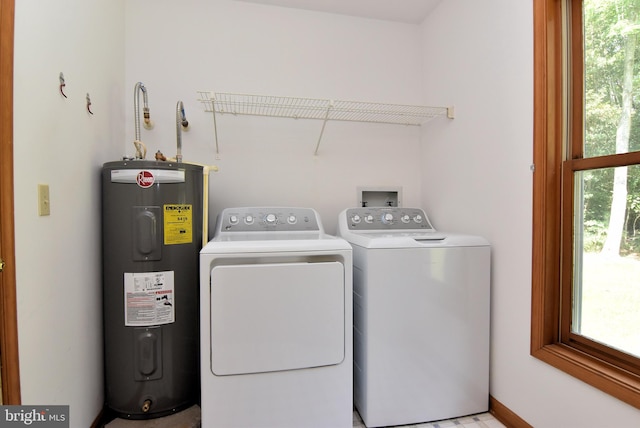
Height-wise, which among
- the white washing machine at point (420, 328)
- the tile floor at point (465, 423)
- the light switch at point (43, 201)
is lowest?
the tile floor at point (465, 423)

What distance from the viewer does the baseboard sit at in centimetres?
148

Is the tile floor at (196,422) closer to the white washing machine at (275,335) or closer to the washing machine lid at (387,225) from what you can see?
the white washing machine at (275,335)

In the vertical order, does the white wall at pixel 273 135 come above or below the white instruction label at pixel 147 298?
above

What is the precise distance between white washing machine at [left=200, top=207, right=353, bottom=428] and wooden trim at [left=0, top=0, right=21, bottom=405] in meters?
0.59

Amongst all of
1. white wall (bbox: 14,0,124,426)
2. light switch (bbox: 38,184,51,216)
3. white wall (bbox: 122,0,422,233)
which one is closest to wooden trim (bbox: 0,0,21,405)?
white wall (bbox: 14,0,124,426)

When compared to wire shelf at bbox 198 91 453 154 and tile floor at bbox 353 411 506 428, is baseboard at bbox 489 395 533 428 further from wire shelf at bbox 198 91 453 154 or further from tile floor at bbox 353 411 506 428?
wire shelf at bbox 198 91 453 154

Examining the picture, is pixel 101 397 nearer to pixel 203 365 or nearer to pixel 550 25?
pixel 203 365

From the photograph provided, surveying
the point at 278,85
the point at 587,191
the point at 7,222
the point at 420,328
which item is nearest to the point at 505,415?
the point at 420,328

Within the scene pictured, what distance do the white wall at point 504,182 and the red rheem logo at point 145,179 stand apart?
71.5 inches

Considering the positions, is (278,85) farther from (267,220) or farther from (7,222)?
(7,222)

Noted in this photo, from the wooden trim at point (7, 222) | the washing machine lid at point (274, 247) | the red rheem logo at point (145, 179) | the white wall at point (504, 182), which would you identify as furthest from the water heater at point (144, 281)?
the white wall at point (504, 182)

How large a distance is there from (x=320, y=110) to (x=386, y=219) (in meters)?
0.94

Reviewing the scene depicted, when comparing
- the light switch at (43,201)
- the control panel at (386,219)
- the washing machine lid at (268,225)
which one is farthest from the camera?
the control panel at (386,219)

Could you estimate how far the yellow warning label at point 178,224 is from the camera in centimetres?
153
